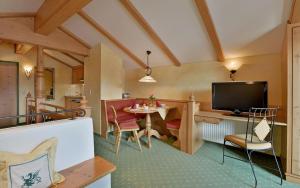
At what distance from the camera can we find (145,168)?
252cm

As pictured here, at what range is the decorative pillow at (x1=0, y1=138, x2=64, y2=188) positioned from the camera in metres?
1.09

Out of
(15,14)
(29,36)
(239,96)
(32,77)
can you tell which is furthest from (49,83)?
(239,96)

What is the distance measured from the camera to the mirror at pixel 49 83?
6.34 m

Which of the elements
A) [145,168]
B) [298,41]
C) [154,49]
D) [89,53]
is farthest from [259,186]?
[89,53]

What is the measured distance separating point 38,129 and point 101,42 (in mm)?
3439

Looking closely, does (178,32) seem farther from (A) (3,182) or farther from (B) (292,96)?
(A) (3,182)

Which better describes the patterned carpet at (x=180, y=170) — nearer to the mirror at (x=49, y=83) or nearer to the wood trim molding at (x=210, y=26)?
the wood trim molding at (x=210, y=26)

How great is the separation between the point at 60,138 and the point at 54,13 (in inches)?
91.2

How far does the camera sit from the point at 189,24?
284 centimetres

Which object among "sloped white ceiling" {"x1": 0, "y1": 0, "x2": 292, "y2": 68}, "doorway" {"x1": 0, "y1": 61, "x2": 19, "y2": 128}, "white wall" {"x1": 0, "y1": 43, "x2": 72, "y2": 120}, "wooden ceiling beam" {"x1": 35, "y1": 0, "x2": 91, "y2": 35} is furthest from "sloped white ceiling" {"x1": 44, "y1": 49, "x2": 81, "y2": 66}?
"wooden ceiling beam" {"x1": 35, "y1": 0, "x2": 91, "y2": 35}

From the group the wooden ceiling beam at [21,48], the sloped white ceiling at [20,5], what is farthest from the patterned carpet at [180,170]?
the wooden ceiling beam at [21,48]

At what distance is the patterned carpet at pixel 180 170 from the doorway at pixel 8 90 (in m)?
4.36

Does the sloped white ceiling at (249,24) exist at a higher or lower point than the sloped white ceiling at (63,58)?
lower

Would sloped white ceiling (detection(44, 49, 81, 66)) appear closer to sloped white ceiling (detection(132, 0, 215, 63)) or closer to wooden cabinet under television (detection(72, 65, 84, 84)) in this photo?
wooden cabinet under television (detection(72, 65, 84, 84))
